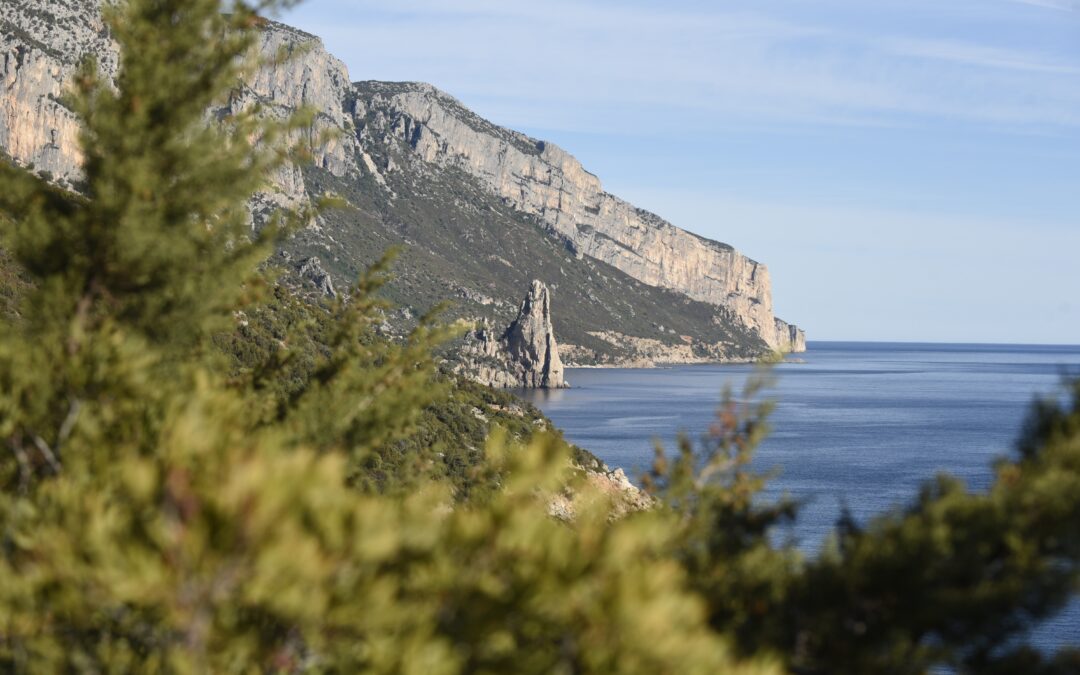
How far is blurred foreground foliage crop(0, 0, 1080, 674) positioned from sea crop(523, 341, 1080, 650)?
99 centimetres

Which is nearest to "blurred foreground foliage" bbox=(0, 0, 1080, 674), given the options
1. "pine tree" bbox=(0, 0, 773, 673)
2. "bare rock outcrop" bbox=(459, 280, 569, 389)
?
"pine tree" bbox=(0, 0, 773, 673)

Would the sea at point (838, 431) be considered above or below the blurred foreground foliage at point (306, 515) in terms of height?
below

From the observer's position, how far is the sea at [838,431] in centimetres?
5705

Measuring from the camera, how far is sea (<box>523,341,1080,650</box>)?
57.1 meters

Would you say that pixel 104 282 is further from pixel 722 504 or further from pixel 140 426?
pixel 722 504

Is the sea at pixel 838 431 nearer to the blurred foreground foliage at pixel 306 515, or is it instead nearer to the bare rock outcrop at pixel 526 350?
the blurred foreground foliage at pixel 306 515

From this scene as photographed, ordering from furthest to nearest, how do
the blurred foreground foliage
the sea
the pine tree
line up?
1. the sea
2. the blurred foreground foliage
3. the pine tree

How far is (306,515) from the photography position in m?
5.09

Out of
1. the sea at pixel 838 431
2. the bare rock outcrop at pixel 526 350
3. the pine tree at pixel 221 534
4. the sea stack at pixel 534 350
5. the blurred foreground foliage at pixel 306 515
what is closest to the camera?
the pine tree at pixel 221 534

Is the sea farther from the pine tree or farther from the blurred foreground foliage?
the pine tree

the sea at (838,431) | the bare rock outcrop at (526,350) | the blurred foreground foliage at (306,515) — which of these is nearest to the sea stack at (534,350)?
the bare rock outcrop at (526,350)

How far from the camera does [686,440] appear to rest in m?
8.40

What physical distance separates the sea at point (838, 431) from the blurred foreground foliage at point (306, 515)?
989 millimetres

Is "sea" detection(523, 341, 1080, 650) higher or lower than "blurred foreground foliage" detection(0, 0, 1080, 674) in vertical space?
lower
